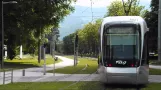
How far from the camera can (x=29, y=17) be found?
169 feet

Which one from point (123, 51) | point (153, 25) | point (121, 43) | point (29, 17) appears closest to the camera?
point (123, 51)

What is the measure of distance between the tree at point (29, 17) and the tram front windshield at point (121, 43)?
111 ft

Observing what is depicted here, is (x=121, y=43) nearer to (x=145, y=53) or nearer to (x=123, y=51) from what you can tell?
(x=123, y=51)

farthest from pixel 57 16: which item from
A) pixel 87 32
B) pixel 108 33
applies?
pixel 87 32

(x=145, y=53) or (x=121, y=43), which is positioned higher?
(x=121, y=43)

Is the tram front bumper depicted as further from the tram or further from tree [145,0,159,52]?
tree [145,0,159,52]

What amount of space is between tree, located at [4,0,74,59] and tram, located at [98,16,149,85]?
111 ft

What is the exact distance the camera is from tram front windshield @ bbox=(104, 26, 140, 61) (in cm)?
1795

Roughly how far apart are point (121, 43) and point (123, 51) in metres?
0.41

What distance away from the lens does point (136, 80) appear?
1747cm

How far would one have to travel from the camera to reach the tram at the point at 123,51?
1756 centimetres

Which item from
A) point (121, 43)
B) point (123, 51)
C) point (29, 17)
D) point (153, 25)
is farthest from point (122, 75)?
point (153, 25)

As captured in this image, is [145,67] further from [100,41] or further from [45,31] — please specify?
[45,31]

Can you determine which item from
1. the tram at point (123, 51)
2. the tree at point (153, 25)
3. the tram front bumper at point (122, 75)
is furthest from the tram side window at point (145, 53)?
the tree at point (153, 25)
